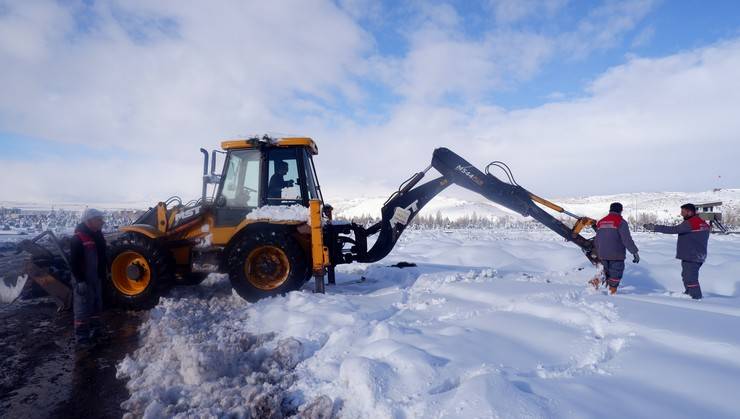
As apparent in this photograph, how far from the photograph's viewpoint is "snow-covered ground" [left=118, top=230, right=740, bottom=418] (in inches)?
95.6

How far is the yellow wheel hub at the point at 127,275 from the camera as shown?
5879mm

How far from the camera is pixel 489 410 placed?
222 centimetres

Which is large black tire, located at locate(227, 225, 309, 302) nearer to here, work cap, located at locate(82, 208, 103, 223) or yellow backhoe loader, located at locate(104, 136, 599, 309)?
yellow backhoe loader, located at locate(104, 136, 599, 309)

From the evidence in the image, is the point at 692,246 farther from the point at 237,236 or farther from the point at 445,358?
the point at 237,236

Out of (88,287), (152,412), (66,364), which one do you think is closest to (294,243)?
(88,287)

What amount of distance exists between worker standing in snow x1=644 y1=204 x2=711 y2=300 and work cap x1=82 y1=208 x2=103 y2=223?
7.69 m

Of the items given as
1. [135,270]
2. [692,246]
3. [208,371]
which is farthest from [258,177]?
[692,246]

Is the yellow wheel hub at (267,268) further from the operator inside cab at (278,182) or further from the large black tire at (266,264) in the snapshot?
the operator inside cab at (278,182)

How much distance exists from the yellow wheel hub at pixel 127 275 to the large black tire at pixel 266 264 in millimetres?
1359

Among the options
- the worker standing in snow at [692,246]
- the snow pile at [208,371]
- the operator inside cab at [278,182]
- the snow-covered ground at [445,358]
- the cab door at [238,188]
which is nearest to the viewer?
the snow-covered ground at [445,358]

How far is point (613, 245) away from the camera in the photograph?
20.2ft

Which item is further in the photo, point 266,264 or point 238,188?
point 238,188

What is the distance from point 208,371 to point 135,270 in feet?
11.3

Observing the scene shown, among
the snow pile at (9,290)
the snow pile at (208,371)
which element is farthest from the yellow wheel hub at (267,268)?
the snow pile at (9,290)
